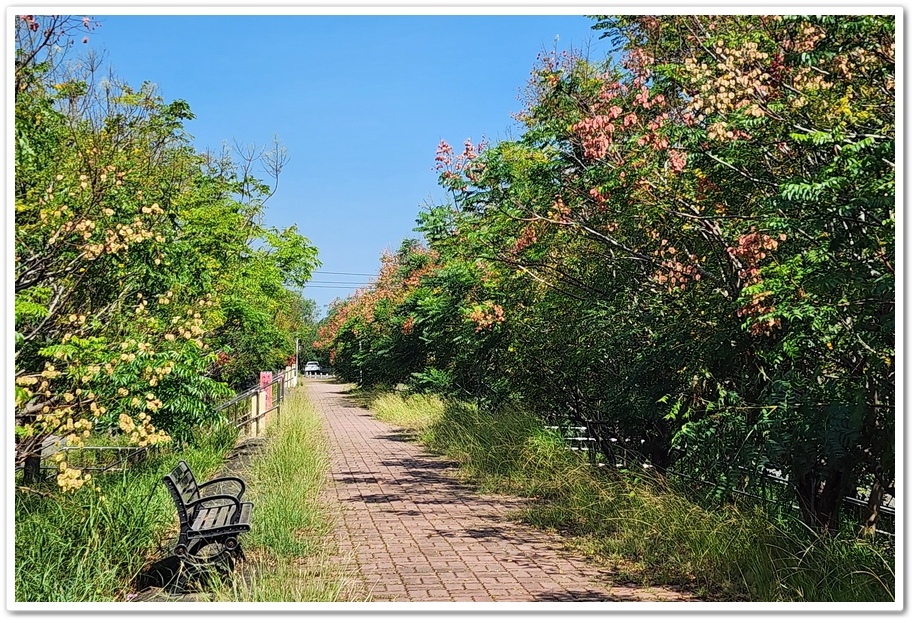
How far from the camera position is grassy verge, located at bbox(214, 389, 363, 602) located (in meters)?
5.95

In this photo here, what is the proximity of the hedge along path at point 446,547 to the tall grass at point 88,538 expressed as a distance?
5.56 feet

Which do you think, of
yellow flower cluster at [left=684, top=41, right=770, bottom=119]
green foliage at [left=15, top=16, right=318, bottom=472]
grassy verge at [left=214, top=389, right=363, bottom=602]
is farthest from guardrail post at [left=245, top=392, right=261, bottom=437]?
yellow flower cluster at [left=684, top=41, right=770, bottom=119]

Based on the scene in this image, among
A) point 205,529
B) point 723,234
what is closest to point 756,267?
point 723,234

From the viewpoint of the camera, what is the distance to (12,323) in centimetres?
554

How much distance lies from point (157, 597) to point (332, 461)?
870 centimetres

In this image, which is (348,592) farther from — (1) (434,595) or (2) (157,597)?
(2) (157,597)

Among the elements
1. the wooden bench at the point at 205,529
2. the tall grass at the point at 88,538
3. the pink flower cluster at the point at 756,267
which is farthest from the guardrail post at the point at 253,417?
the pink flower cluster at the point at 756,267

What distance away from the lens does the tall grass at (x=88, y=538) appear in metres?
5.99

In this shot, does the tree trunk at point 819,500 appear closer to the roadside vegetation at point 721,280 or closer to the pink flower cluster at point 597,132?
the roadside vegetation at point 721,280

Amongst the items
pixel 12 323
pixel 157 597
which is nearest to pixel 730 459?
pixel 157 597

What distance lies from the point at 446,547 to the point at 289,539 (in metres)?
1.41

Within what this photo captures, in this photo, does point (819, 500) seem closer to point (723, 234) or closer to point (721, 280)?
point (721, 280)

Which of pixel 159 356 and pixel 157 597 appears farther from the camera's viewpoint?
pixel 159 356

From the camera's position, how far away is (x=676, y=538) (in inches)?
295
